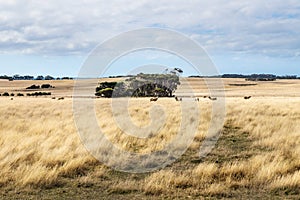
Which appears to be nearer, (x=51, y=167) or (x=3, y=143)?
(x=51, y=167)

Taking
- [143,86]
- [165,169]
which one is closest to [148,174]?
[165,169]

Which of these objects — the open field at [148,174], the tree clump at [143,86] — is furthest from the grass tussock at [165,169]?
the tree clump at [143,86]

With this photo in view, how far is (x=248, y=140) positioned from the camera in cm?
1405

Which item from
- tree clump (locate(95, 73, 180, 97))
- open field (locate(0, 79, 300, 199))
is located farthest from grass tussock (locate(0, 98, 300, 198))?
tree clump (locate(95, 73, 180, 97))

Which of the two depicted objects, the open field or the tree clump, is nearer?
the open field

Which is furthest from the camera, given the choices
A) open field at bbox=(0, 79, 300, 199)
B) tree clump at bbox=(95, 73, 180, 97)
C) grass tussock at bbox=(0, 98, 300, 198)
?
tree clump at bbox=(95, 73, 180, 97)

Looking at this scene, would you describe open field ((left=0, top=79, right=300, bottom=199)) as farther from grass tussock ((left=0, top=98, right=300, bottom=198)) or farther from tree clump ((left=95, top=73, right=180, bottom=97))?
tree clump ((left=95, top=73, right=180, bottom=97))

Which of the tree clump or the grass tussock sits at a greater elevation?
the tree clump

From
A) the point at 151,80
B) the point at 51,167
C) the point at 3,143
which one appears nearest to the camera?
the point at 51,167

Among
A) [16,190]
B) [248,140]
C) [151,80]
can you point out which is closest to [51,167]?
[16,190]

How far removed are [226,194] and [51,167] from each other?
4495mm

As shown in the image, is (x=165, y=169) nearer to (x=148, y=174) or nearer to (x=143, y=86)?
(x=148, y=174)

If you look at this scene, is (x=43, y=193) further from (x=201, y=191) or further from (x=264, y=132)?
(x=264, y=132)

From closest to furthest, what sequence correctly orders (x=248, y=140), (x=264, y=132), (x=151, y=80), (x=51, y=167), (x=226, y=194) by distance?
(x=226, y=194) → (x=51, y=167) → (x=248, y=140) → (x=264, y=132) → (x=151, y=80)
